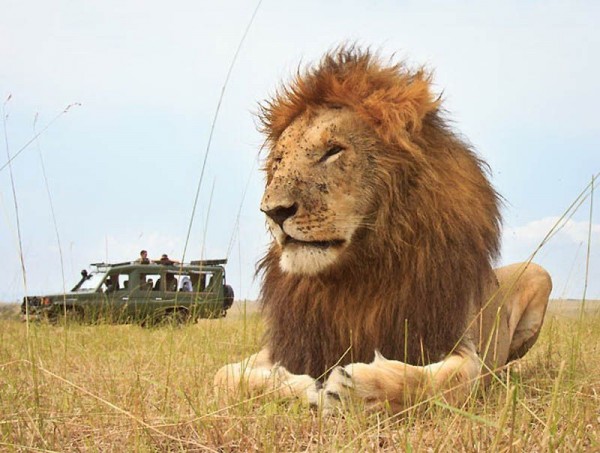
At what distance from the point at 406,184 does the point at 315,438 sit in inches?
41.6

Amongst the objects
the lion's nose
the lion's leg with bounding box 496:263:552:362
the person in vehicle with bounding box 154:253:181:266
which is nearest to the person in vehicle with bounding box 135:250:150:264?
the person in vehicle with bounding box 154:253:181:266

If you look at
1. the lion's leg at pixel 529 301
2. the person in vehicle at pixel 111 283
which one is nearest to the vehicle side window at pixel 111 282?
the person in vehicle at pixel 111 283

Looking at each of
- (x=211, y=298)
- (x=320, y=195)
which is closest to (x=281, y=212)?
(x=320, y=195)

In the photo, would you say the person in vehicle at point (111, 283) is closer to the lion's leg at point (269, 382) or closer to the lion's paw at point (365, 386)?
the lion's leg at point (269, 382)

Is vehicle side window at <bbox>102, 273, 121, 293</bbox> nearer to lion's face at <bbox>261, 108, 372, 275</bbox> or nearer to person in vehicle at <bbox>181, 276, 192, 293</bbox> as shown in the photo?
person in vehicle at <bbox>181, 276, 192, 293</bbox>

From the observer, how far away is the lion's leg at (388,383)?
247 centimetres

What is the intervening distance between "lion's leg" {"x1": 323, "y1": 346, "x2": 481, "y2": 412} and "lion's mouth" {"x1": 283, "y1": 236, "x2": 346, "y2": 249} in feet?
1.37

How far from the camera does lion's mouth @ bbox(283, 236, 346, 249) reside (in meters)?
2.68

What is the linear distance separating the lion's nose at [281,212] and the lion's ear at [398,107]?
0.49 meters

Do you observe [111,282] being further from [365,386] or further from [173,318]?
[365,386]

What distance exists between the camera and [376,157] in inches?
112

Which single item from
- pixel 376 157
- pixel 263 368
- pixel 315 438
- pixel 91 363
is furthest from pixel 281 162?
pixel 91 363

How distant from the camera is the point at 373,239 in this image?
9.14ft

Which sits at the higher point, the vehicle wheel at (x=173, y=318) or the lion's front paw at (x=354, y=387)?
the lion's front paw at (x=354, y=387)
